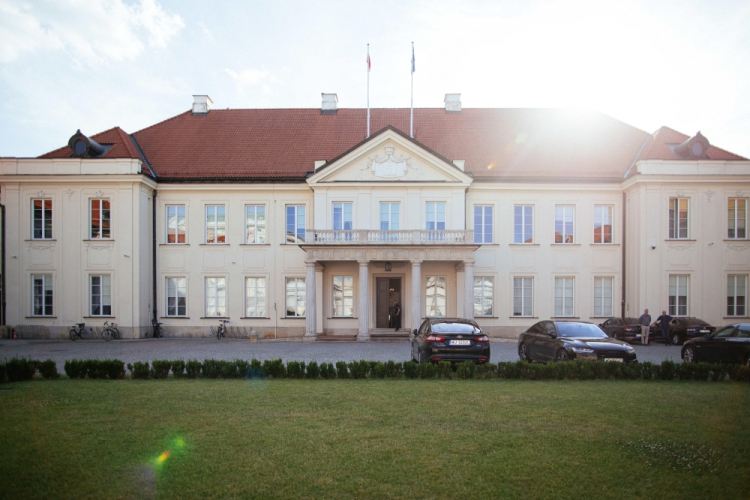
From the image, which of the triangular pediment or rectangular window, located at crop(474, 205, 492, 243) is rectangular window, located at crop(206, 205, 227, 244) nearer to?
the triangular pediment

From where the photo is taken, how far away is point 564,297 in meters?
28.1

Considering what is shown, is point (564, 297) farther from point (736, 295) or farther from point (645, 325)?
point (736, 295)

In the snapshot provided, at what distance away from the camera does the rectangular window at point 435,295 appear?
27.9 metres

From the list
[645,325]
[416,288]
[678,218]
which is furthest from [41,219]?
[678,218]

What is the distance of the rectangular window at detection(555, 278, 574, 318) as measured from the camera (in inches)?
1105

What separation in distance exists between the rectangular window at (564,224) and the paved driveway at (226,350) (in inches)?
274

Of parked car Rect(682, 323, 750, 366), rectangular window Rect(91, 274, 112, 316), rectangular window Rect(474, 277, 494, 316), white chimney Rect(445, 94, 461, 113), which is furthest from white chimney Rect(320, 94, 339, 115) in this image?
parked car Rect(682, 323, 750, 366)

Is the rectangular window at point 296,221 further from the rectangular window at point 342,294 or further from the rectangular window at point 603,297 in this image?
the rectangular window at point 603,297

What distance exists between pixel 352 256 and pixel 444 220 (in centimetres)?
564

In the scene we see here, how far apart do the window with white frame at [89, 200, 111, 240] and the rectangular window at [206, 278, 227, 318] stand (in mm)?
5924

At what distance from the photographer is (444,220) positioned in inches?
1075

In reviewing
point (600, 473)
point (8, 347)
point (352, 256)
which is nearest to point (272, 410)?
point (600, 473)

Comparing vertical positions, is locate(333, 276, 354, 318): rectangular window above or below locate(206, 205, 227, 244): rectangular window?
below

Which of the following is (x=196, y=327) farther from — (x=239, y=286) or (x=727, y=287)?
(x=727, y=287)
